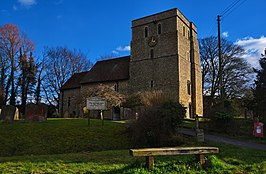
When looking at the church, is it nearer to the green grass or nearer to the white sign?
the white sign

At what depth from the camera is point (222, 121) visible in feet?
54.1

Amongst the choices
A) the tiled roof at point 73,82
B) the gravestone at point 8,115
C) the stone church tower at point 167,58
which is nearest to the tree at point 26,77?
the tiled roof at point 73,82

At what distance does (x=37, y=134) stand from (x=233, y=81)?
31347 millimetres


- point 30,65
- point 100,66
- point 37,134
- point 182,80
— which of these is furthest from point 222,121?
point 30,65

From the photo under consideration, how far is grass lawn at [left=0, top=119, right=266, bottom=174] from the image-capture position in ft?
20.5

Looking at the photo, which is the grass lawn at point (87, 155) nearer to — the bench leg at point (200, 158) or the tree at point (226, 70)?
the bench leg at point (200, 158)

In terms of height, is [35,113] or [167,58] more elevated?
[167,58]

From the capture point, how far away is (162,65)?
32312 mm

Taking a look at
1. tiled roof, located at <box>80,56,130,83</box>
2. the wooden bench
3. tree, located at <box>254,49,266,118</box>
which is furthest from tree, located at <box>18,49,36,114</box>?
the wooden bench

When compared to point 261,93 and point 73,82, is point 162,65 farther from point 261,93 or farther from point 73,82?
point 73,82

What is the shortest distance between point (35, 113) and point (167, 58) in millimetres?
19178

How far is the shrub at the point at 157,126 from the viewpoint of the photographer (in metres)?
12.1

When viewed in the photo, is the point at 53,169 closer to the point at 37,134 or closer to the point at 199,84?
the point at 37,134

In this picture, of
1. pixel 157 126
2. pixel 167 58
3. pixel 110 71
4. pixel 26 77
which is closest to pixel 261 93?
pixel 157 126
